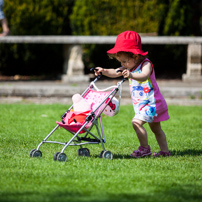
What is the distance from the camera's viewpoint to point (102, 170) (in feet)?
13.0

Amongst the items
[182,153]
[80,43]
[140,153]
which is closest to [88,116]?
[140,153]

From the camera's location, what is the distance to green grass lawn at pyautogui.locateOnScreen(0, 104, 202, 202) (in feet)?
10.7

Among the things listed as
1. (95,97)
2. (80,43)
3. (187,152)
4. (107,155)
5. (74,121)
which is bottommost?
(187,152)

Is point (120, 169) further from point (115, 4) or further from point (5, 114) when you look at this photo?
point (115, 4)

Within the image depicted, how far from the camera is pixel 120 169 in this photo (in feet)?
13.2

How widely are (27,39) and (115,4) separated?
2.90 metres

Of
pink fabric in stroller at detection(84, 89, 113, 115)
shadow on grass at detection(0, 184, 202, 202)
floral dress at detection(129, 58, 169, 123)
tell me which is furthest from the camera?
pink fabric in stroller at detection(84, 89, 113, 115)

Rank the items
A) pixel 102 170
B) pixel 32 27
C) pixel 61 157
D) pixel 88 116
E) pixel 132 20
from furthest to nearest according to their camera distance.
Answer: pixel 132 20 → pixel 32 27 → pixel 88 116 → pixel 61 157 → pixel 102 170

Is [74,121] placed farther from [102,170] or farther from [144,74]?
[144,74]

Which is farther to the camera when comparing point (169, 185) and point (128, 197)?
point (169, 185)

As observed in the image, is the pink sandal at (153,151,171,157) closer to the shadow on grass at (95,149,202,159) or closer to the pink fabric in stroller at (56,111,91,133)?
the shadow on grass at (95,149,202,159)

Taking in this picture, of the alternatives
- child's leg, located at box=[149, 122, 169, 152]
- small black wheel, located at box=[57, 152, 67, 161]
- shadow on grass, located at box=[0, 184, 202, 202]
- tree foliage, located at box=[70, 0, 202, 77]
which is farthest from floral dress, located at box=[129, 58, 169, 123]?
tree foliage, located at box=[70, 0, 202, 77]

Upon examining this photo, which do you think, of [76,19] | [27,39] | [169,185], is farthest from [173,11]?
[169,185]

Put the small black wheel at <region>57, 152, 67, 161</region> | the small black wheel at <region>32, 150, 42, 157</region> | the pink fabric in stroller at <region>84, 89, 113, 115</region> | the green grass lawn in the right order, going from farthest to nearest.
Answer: the pink fabric in stroller at <region>84, 89, 113, 115</region>
the small black wheel at <region>32, 150, 42, 157</region>
the small black wheel at <region>57, 152, 67, 161</region>
the green grass lawn
